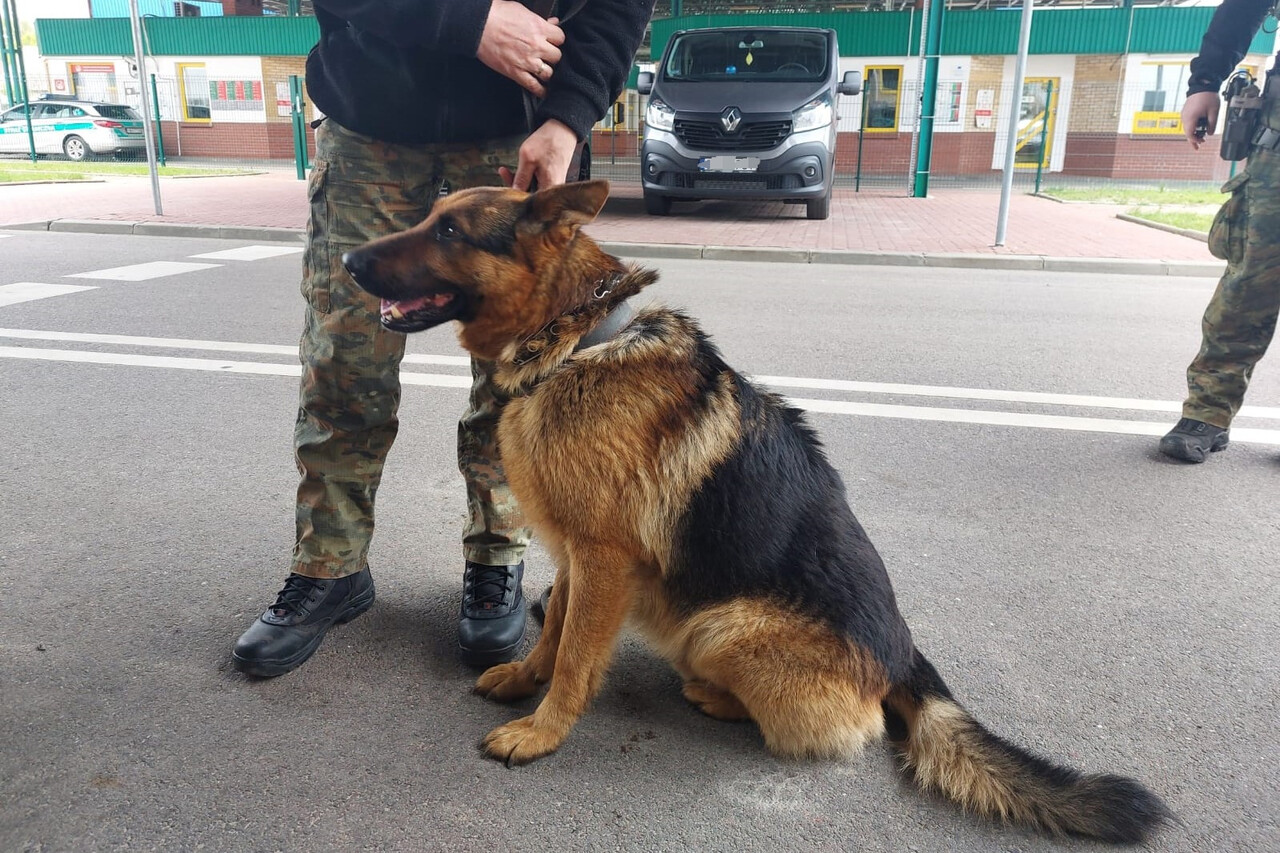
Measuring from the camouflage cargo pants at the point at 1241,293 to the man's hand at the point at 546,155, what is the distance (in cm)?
345

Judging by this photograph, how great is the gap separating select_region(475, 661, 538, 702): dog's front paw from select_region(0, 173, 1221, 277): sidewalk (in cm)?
824

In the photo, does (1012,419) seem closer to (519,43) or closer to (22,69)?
(519,43)

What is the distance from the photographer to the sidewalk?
1021 cm

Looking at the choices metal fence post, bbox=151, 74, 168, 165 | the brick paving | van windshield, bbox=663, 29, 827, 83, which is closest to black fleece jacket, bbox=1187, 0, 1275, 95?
the brick paving

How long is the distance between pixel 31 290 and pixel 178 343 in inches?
104

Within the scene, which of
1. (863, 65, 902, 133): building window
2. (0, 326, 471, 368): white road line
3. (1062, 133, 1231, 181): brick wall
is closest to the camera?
(0, 326, 471, 368): white road line

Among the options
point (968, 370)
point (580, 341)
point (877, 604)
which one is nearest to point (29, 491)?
point (580, 341)

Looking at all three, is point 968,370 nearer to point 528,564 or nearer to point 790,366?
point 790,366

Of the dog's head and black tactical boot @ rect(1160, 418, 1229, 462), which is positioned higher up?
the dog's head

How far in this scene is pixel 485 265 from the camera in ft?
7.09

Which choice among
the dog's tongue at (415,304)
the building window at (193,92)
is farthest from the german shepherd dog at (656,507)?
the building window at (193,92)

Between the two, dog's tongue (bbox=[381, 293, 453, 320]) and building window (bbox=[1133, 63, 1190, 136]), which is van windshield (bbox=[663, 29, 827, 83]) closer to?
dog's tongue (bbox=[381, 293, 453, 320])

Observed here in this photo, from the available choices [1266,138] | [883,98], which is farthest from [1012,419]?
[883,98]

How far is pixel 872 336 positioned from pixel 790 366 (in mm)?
1182
